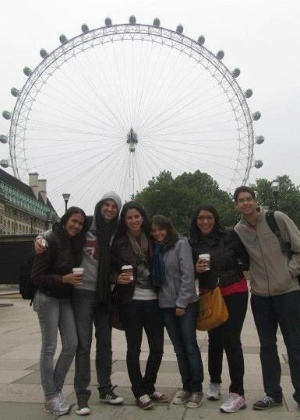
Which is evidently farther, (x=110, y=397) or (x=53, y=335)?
(x=110, y=397)

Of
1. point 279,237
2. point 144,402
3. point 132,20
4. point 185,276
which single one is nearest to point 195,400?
point 144,402

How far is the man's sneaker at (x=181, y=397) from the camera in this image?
252 inches

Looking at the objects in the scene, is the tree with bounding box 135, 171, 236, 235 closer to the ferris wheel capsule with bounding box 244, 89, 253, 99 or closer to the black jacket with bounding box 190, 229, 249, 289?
the ferris wheel capsule with bounding box 244, 89, 253, 99

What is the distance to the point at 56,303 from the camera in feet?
20.5

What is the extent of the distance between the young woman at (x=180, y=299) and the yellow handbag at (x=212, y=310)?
90mm

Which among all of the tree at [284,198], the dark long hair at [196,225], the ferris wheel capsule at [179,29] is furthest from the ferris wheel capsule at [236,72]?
the tree at [284,198]

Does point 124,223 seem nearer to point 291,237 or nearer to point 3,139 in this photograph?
point 291,237

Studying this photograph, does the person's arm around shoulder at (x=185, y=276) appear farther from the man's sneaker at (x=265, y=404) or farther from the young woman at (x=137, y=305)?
the man's sneaker at (x=265, y=404)

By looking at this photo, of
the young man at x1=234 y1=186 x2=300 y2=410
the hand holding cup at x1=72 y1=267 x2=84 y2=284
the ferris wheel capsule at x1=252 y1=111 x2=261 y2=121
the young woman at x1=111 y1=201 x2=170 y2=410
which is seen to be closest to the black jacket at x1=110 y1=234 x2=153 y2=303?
the young woman at x1=111 y1=201 x2=170 y2=410

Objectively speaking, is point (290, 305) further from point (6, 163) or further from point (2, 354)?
point (6, 163)

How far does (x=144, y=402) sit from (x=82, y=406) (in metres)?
0.68

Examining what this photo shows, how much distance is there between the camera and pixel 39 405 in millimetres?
6434

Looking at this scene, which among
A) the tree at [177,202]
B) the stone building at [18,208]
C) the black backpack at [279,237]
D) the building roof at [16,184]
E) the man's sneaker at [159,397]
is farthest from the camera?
the building roof at [16,184]

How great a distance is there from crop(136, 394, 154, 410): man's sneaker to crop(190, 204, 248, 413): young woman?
2.45 feet
